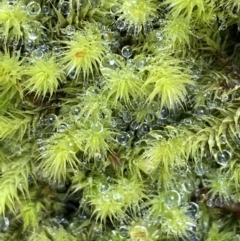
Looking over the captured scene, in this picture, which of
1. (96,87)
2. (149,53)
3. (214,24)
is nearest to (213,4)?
(214,24)

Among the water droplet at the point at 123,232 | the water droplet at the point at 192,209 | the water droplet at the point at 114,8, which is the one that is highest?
the water droplet at the point at 114,8

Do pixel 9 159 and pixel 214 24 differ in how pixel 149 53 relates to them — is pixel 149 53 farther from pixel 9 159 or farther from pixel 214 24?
pixel 9 159

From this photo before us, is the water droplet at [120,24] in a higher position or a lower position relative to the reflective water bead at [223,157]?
higher

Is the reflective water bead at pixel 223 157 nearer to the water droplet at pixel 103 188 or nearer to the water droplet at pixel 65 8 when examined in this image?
the water droplet at pixel 103 188

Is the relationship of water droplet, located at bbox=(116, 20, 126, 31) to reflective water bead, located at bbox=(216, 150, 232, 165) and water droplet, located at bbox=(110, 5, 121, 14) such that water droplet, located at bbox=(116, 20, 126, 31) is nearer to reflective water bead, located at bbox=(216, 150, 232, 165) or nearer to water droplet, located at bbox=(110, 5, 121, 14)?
water droplet, located at bbox=(110, 5, 121, 14)

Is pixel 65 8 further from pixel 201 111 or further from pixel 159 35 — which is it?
pixel 201 111

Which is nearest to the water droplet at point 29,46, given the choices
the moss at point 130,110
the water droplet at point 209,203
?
the moss at point 130,110

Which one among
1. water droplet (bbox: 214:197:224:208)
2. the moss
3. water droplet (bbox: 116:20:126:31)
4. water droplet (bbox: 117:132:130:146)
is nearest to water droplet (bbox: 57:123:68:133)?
the moss
